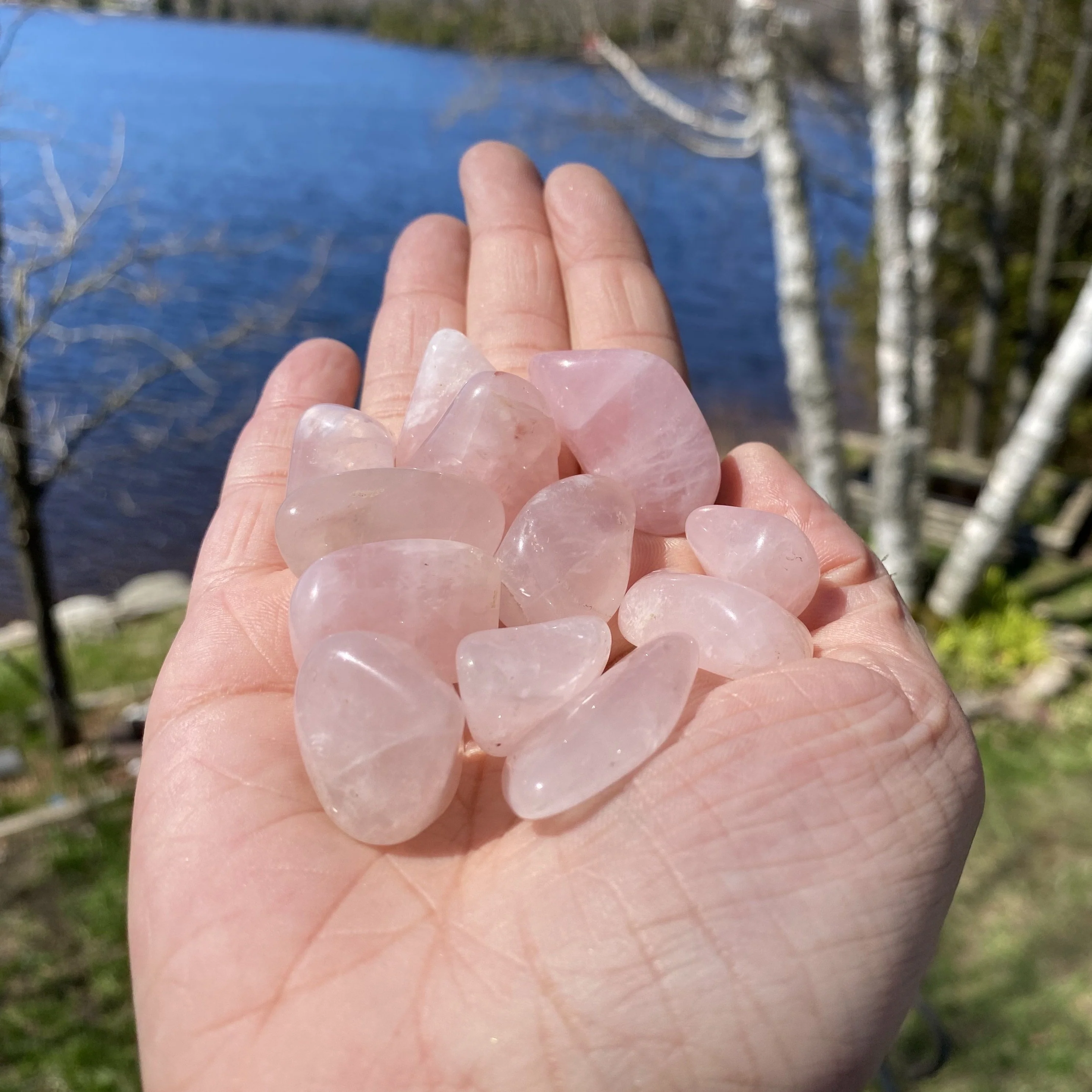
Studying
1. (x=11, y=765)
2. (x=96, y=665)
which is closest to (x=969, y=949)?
(x=11, y=765)

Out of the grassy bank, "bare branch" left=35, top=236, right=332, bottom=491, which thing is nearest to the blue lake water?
"bare branch" left=35, top=236, right=332, bottom=491

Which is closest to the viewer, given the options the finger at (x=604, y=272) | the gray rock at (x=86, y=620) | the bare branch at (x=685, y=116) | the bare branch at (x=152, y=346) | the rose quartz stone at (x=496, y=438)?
the rose quartz stone at (x=496, y=438)

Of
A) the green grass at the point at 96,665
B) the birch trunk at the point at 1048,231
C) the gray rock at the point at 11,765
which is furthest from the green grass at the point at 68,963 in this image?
the birch trunk at the point at 1048,231

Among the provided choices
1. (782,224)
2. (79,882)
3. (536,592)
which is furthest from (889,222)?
(79,882)

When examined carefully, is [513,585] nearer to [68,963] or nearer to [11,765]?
[68,963]

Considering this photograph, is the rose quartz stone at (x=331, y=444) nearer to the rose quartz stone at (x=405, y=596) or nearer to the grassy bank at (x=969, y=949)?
the rose quartz stone at (x=405, y=596)

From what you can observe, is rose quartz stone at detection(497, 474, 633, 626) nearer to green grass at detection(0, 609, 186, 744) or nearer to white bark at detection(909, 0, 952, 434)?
white bark at detection(909, 0, 952, 434)

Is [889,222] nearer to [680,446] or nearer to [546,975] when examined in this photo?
[680,446]
